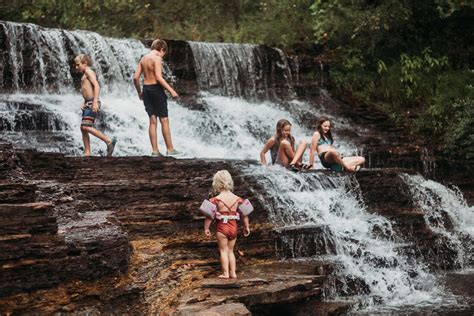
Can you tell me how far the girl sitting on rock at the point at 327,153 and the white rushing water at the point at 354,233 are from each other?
0.99 m

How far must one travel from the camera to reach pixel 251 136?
47.8 ft

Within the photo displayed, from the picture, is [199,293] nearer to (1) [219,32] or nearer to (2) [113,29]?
(1) [219,32]

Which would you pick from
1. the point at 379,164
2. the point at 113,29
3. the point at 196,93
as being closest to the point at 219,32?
the point at 113,29

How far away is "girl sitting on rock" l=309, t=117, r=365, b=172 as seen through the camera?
1129 centimetres

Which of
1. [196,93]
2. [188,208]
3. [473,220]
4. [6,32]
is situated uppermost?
[6,32]

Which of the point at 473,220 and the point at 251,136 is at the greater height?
the point at 251,136

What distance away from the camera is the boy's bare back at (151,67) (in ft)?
33.9

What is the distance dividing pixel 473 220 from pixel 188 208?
5.56 meters

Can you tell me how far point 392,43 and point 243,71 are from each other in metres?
4.04

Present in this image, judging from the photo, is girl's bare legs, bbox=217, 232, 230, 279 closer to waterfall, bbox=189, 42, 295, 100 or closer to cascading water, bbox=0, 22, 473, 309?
cascading water, bbox=0, 22, 473, 309

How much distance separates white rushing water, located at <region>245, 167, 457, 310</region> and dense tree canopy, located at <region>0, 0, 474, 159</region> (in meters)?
4.57

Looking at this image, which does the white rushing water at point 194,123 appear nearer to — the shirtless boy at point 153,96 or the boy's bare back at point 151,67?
the shirtless boy at point 153,96

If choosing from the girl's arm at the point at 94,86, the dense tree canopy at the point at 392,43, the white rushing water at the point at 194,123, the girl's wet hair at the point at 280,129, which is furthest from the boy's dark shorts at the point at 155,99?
the dense tree canopy at the point at 392,43

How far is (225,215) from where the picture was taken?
7.05m
